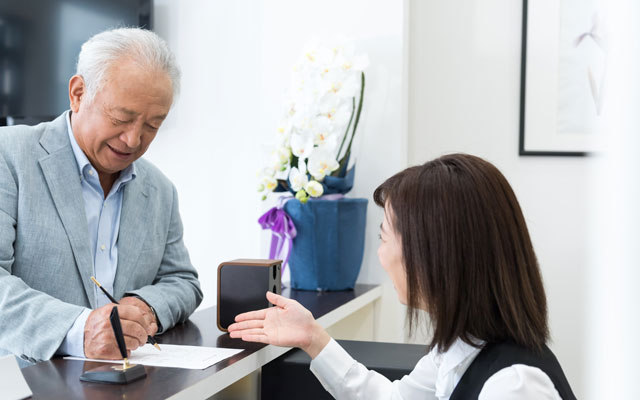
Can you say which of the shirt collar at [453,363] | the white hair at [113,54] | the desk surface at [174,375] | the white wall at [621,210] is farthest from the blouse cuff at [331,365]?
the white wall at [621,210]

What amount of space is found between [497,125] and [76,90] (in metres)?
1.55

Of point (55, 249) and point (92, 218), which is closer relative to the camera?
point (55, 249)

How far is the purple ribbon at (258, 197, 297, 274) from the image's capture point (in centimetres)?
219

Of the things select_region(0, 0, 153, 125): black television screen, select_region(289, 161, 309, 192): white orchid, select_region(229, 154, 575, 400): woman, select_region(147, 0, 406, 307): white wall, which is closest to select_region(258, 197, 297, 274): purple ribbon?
select_region(289, 161, 309, 192): white orchid

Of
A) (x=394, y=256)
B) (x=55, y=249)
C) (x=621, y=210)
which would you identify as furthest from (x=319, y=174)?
(x=621, y=210)

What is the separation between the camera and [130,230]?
156 cm

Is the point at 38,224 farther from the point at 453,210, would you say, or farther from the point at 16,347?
the point at 453,210

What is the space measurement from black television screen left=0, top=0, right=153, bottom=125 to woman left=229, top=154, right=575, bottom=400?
197 cm

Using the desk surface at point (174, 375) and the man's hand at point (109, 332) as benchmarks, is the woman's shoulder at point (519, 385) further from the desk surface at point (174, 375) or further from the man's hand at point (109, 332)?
the man's hand at point (109, 332)

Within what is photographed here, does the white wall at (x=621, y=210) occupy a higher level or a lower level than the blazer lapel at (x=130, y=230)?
higher

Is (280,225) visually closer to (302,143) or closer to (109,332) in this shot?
(302,143)

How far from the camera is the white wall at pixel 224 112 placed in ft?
8.13

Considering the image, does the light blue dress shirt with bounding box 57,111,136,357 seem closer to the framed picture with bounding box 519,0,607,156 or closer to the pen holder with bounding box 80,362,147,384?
the pen holder with bounding box 80,362,147,384

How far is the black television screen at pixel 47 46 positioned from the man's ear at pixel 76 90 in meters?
1.26
